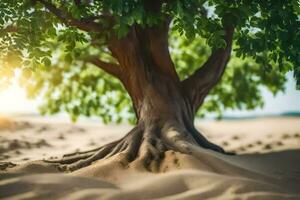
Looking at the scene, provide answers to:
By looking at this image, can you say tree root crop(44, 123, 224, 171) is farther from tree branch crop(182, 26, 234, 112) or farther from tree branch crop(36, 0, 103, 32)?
tree branch crop(36, 0, 103, 32)

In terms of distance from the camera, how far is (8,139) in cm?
1568

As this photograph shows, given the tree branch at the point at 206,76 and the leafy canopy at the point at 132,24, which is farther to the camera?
the tree branch at the point at 206,76

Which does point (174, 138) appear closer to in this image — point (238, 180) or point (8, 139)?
point (238, 180)

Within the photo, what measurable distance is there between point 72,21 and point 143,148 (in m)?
2.45

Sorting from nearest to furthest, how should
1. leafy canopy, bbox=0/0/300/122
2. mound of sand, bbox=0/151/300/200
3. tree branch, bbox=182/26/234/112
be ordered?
1. mound of sand, bbox=0/151/300/200
2. leafy canopy, bbox=0/0/300/122
3. tree branch, bbox=182/26/234/112

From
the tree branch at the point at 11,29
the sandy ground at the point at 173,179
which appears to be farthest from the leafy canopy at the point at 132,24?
the sandy ground at the point at 173,179

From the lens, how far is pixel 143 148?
7.86 metres

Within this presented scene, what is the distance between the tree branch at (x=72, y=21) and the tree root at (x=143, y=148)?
1828 mm

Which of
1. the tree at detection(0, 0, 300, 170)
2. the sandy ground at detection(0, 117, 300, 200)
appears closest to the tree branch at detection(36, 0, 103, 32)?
the tree at detection(0, 0, 300, 170)

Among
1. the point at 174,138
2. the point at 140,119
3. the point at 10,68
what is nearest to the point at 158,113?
the point at 140,119

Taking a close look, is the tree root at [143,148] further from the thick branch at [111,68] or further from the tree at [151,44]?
the thick branch at [111,68]

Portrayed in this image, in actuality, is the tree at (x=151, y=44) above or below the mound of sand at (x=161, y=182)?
above

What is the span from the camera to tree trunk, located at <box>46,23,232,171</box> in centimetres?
859

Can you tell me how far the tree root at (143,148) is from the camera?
7570 mm
